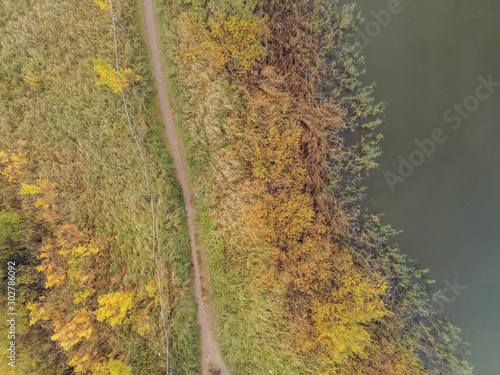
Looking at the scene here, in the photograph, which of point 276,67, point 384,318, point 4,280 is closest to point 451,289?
point 384,318

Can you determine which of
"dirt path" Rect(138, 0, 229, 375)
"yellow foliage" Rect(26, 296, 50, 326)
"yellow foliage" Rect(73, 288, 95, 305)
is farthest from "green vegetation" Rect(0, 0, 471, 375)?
"dirt path" Rect(138, 0, 229, 375)

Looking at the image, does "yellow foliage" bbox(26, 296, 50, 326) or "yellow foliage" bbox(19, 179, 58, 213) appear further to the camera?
"yellow foliage" bbox(19, 179, 58, 213)

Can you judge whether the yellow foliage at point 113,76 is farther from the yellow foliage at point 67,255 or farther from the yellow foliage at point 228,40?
the yellow foliage at point 67,255

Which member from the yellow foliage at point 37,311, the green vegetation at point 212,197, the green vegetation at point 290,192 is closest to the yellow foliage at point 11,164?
the green vegetation at point 212,197

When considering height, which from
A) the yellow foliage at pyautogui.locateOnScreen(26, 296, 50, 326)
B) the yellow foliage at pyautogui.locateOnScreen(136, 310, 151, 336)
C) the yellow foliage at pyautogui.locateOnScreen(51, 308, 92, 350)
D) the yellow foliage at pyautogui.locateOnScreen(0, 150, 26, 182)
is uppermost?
the yellow foliage at pyautogui.locateOnScreen(0, 150, 26, 182)

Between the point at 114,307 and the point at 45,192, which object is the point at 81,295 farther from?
the point at 45,192

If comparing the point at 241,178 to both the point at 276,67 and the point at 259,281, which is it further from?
the point at 276,67

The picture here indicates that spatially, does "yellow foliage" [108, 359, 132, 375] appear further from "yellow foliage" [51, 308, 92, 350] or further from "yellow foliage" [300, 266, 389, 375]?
"yellow foliage" [300, 266, 389, 375]
